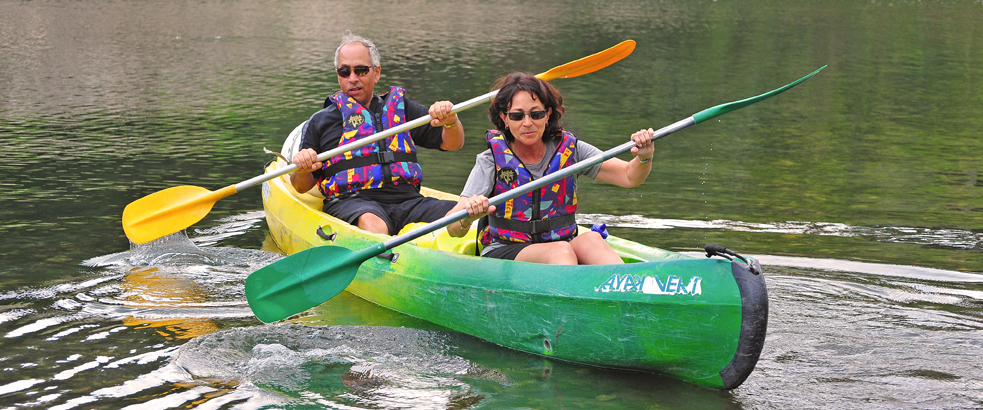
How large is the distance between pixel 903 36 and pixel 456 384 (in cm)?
2261

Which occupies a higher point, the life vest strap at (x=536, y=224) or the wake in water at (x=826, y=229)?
the life vest strap at (x=536, y=224)

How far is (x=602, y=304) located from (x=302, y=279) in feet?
4.69

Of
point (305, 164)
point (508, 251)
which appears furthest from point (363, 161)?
point (508, 251)

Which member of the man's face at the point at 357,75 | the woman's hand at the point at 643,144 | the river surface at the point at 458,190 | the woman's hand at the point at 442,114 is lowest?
the river surface at the point at 458,190

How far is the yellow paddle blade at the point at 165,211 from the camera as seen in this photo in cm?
510

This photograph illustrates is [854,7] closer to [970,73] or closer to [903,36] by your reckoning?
[903,36]

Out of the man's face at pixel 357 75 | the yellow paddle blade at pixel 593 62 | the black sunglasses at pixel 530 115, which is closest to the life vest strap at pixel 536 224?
the black sunglasses at pixel 530 115

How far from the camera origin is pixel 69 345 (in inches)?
162

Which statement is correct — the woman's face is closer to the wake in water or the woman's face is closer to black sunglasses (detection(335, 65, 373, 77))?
black sunglasses (detection(335, 65, 373, 77))

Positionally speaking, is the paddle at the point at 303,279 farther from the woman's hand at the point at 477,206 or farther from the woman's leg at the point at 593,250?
the woman's leg at the point at 593,250

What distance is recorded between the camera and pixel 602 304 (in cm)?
367

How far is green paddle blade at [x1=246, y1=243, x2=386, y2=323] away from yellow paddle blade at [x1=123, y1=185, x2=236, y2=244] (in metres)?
0.90

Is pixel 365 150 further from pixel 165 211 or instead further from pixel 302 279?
pixel 302 279

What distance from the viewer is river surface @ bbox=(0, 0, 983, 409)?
3705 mm
